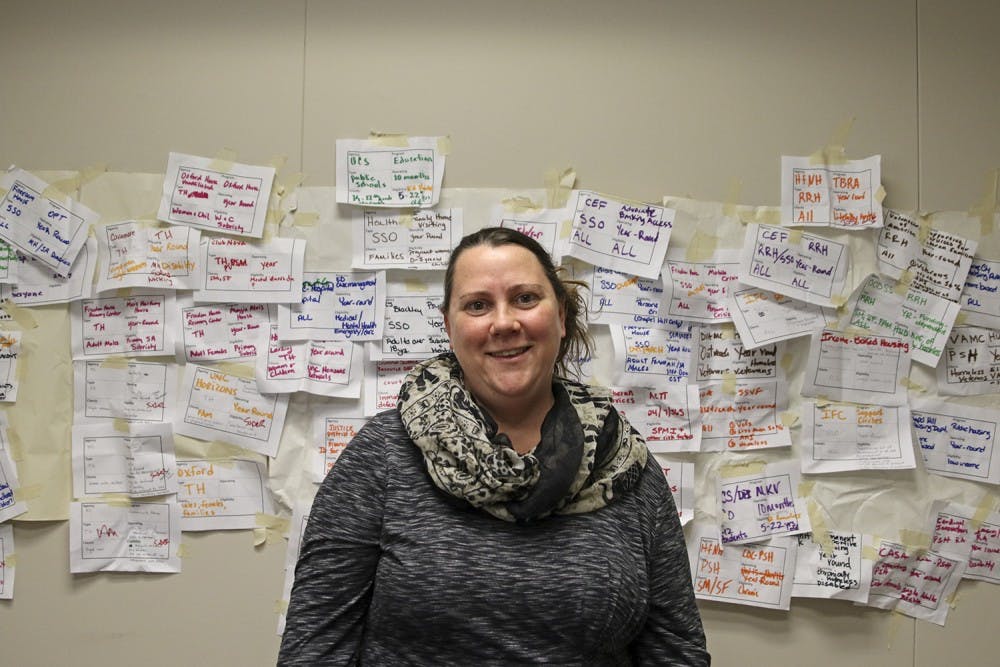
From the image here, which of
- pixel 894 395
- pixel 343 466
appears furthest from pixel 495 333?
pixel 894 395

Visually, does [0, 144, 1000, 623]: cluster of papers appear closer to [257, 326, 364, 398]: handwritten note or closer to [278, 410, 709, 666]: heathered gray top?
[257, 326, 364, 398]: handwritten note

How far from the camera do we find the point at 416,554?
0.97 m

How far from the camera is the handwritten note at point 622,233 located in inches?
61.6

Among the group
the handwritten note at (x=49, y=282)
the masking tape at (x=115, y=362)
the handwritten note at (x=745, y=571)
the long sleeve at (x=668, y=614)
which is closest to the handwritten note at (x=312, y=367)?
the masking tape at (x=115, y=362)

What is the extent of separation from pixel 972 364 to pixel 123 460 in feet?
6.28

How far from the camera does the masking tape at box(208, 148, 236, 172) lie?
1568 mm

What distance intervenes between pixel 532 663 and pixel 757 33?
141cm

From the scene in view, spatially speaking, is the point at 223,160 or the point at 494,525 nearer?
the point at 494,525

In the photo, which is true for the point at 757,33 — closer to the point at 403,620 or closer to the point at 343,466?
the point at 343,466

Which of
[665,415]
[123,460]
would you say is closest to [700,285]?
[665,415]

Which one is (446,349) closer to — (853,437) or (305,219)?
(305,219)

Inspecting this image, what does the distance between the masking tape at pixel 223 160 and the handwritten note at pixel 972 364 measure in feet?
5.44

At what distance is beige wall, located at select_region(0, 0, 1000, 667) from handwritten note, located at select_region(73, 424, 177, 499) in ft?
0.45

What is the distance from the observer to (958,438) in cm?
159
